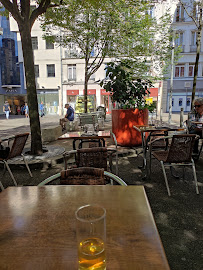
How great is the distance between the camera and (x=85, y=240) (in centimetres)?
75

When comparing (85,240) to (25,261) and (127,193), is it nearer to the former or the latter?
(25,261)

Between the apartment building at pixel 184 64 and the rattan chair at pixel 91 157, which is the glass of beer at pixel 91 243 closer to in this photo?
the rattan chair at pixel 91 157

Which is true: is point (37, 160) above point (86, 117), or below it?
below

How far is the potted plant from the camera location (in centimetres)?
657

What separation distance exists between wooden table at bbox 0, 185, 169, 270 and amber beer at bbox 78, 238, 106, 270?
0.09m

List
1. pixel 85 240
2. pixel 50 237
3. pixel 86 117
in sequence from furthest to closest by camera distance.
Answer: pixel 86 117
pixel 50 237
pixel 85 240

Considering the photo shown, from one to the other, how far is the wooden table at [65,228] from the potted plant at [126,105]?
16.8ft

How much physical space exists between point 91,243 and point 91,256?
5cm

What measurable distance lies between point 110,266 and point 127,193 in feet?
2.25

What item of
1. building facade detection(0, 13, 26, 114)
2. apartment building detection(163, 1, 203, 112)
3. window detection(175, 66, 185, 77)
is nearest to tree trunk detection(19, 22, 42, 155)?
apartment building detection(163, 1, 203, 112)

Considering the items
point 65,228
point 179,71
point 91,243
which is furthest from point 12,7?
point 179,71

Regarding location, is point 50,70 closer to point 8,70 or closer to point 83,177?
point 8,70

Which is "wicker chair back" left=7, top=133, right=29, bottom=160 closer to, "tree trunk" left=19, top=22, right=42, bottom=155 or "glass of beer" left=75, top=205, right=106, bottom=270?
"tree trunk" left=19, top=22, right=42, bottom=155

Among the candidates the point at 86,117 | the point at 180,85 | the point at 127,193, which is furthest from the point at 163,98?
the point at 127,193
